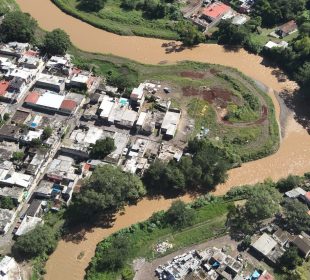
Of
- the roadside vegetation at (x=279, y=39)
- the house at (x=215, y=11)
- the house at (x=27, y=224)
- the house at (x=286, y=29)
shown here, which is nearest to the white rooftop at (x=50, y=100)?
the house at (x=27, y=224)

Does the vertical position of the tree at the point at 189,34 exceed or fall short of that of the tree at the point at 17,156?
it exceeds it

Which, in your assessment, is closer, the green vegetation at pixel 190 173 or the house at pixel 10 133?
the green vegetation at pixel 190 173

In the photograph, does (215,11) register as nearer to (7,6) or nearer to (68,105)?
(68,105)

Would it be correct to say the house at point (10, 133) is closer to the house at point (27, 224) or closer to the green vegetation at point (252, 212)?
the house at point (27, 224)

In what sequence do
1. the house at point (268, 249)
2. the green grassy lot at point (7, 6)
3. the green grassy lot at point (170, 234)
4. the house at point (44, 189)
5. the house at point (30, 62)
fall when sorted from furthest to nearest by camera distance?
the green grassy lot at point (7, 6) < the house at point (30, 62) < the house at point (44, 189) < the green grassy lot at point (170, 234) < the house at point (268, 249)

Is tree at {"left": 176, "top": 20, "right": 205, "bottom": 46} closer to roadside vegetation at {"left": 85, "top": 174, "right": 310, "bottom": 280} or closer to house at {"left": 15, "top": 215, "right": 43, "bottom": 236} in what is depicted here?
roadside vegetation at {"left": 85, "top": 174, "right": 310, "bottom": 280}

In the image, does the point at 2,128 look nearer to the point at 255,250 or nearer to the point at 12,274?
the point at 12,274
